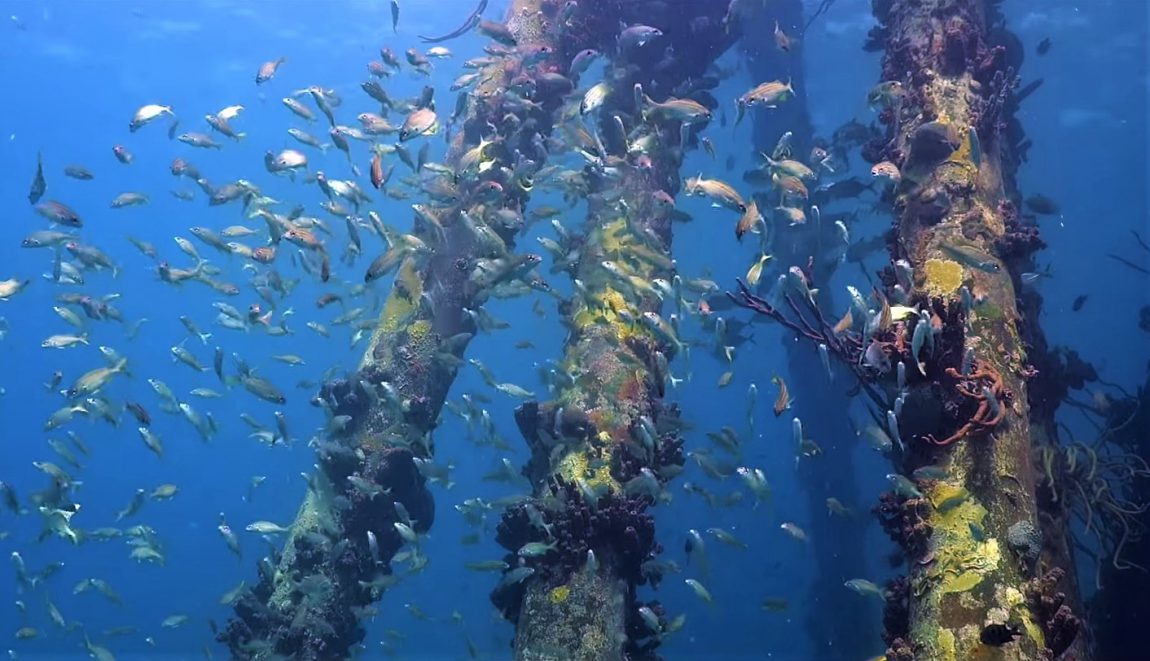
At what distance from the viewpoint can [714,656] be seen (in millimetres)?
33344

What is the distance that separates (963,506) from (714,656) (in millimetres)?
30898

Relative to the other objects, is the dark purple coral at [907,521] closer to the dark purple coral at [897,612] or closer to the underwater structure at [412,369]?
the dark purple coral at [897,612]

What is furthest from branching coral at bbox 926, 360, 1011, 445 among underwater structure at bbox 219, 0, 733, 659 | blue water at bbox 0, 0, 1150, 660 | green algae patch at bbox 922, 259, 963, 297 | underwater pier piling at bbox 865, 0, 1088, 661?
underwater structure at bbox 219, 0, 733, 659

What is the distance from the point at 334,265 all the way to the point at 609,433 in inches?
449

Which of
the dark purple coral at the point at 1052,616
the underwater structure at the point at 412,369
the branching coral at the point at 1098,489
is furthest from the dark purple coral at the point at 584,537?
the branching coral at the point at 1098,489

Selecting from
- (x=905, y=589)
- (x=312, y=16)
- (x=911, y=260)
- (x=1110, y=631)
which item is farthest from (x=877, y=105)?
(x=312, y=16)

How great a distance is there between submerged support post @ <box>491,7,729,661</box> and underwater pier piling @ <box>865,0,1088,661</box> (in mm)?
2396

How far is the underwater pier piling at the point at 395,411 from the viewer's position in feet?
28.8

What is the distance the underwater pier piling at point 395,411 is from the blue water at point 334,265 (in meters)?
1.78

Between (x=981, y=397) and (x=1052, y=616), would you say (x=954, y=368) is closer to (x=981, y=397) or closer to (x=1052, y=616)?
(x=981, y=397)

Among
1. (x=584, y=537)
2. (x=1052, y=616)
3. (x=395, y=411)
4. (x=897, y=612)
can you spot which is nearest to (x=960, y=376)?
(x=1052, y=616)

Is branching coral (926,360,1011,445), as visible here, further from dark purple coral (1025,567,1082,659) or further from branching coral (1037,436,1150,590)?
branching coral (1037,436,1150,590)

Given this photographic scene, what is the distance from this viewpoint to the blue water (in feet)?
77.4

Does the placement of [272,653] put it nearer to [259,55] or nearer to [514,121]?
[514,121]
